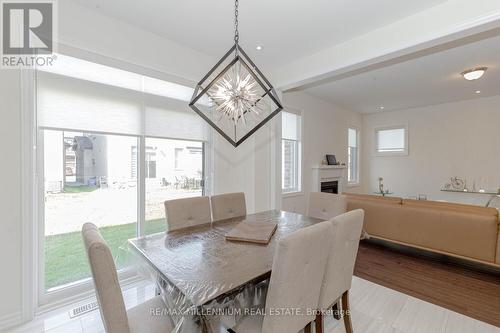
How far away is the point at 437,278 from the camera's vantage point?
2672mm

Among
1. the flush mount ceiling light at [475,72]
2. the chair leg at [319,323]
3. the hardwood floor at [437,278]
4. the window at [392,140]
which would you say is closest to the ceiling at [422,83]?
the flush mount ceiling light at [475,72]

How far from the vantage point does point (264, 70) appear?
12.2ft

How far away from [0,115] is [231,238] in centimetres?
209

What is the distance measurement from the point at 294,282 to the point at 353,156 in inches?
242

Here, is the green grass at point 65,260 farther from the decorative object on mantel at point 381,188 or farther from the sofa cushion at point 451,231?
the decorative object on mantel at point 381,188

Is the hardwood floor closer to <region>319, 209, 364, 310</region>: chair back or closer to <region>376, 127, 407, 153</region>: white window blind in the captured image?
<region>319, 209, 364, 310</region>: chair back

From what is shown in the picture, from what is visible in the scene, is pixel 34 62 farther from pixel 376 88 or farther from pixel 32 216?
pixel 376 88

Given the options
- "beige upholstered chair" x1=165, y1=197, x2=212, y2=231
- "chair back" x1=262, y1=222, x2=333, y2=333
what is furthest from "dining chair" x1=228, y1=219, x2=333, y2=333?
"beige upholstered chair" x1=165, y1=197, x2=212, y2=231

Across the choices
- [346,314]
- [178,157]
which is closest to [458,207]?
[346,314]

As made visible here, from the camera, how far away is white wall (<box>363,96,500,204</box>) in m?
5.00

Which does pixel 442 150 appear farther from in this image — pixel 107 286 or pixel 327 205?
pixel 107 286

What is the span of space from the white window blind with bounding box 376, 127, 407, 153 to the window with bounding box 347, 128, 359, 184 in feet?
2.07

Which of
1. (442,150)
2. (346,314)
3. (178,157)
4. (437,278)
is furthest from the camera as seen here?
(442,150)

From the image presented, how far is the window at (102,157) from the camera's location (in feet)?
7.01
